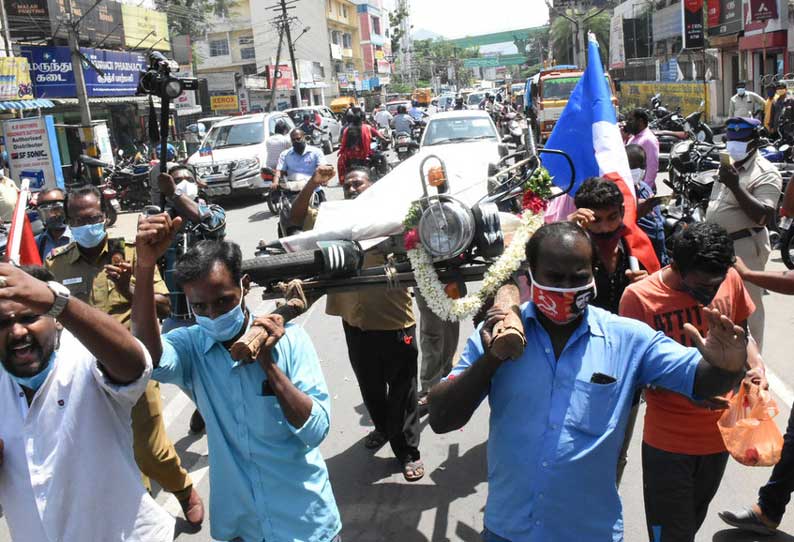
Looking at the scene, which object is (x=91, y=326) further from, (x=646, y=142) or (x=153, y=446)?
(x=646, y=142)

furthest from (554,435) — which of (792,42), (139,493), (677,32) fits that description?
(677,32)

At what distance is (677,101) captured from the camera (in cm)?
3091

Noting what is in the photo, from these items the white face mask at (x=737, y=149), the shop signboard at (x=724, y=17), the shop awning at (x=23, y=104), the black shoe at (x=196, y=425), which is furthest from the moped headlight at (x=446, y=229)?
the shop signboard at (x=724, y=17)

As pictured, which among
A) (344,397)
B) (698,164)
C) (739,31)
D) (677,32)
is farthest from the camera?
(677,32)

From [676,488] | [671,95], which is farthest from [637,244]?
[671,95]

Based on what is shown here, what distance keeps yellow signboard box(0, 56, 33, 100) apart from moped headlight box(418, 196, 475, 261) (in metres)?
20.0

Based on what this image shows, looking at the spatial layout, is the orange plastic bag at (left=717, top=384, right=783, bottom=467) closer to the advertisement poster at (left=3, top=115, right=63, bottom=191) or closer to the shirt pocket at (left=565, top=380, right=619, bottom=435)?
the shirt pocket at (left=565, top=380, right=619, bottom=435)

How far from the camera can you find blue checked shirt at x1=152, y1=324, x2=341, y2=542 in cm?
268

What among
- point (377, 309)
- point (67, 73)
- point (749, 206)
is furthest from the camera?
point (67, 73)

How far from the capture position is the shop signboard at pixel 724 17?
97.6 feet

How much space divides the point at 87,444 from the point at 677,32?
43.0m

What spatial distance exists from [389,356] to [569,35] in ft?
215

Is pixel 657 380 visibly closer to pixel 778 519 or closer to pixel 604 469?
pixel 604 469

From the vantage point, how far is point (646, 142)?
27.5 ft
